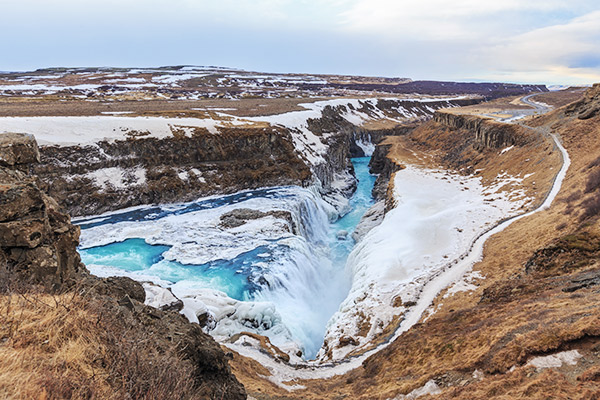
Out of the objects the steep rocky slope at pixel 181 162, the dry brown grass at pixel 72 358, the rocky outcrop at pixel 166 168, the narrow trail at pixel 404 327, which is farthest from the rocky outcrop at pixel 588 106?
the dry brown grass at pixel 72 358

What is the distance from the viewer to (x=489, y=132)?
48219 millimetres

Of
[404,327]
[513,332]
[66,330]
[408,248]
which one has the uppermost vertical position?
[66,330]

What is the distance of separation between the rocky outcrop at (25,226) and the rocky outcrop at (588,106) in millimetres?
48395

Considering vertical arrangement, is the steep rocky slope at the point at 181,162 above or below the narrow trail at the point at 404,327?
above

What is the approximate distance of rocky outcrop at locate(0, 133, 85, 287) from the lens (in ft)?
22.6

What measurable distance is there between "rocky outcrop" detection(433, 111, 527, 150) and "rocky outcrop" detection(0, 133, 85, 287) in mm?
47691

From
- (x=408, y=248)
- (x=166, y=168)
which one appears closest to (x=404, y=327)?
(x=408, y=248)

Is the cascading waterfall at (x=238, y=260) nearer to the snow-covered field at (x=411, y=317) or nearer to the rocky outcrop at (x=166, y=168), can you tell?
the rocky outcrop at (x=166, y=168)

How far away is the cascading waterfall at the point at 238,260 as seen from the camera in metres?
18.6

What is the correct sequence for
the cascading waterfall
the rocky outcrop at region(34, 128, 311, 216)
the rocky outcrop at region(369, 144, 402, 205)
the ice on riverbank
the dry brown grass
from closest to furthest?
the dry brown grass < the ice on riverbank < the cascading waterfall < the rocky outcrop at region(34, 128, 311, 216) < the rocky outcrop at region(369, 144, 402, 205)

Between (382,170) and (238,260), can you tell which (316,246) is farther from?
(382,170)

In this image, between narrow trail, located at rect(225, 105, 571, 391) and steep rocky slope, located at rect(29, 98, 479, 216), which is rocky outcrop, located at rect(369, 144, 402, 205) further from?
→ narrow trail, located at rect(225, 105, 571, 391)

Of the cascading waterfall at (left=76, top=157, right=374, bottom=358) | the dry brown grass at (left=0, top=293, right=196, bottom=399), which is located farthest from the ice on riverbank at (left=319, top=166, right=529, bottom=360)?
the dry brown grass at (left=0, top=293, right=196, bottom=399)

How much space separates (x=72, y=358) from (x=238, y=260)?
67.7ft
